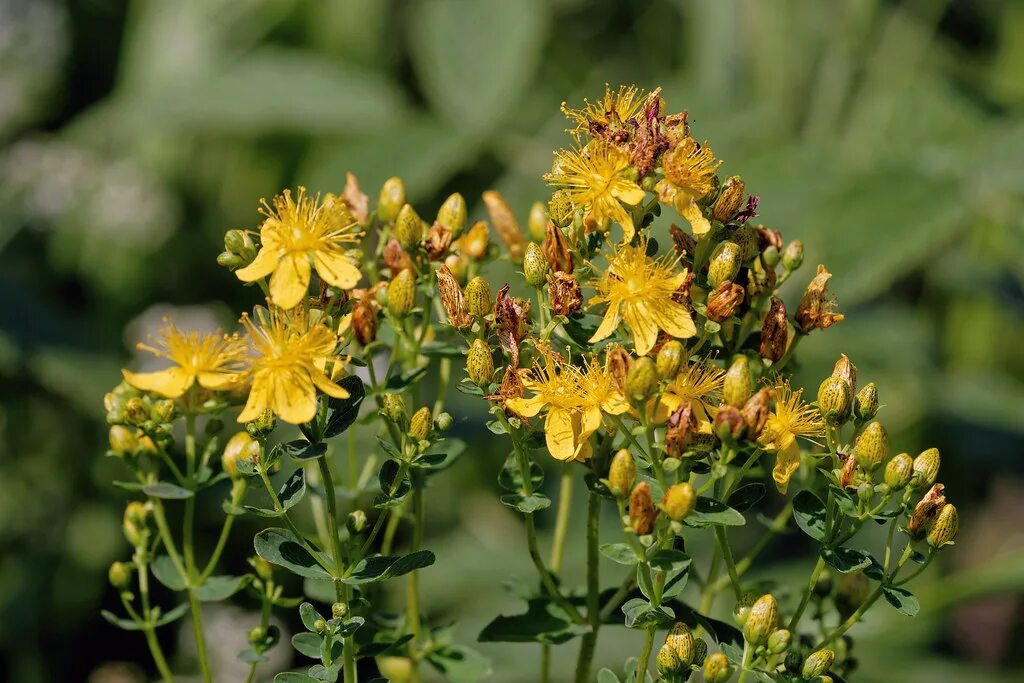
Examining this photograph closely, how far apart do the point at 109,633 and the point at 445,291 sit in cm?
198

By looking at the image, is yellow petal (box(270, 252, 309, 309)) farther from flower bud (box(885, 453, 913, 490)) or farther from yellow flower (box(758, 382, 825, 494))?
flower bud (box(885, 453, 913, 490))

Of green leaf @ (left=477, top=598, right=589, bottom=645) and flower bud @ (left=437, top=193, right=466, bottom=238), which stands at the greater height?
flower bud @ (left=437, top=193, right=466, bottom=238)

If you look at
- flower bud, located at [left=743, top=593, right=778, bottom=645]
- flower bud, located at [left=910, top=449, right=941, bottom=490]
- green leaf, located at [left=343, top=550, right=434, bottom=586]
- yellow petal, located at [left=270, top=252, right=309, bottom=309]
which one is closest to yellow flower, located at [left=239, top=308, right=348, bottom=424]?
yellow petal, located at [left=270, top=252, right=309, bottom=309]

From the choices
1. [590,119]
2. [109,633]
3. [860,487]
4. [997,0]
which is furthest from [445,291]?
[997,0]

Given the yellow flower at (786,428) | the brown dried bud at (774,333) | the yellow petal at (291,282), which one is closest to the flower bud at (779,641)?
the yellow flower at (786,428)

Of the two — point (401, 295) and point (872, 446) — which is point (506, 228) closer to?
point (401, 295)

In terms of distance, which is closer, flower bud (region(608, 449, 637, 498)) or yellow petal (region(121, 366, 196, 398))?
flower bud (region(608, 449, 637, 498))

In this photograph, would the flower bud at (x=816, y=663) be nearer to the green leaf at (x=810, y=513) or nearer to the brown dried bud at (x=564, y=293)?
the green leaf at (x=810, y=513)

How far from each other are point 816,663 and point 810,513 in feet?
0.44

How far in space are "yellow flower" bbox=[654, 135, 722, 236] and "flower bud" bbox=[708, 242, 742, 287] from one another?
23 millimetres

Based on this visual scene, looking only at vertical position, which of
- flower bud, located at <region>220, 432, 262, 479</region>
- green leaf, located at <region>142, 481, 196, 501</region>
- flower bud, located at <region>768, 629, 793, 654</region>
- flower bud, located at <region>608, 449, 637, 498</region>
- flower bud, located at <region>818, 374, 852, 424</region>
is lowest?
flower bud, located at <region>768, 629, 793, 654</region>

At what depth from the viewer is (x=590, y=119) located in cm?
101

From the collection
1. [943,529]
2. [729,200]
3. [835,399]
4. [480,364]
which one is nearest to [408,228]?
[480,364]

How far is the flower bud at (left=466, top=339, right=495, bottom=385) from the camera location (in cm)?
91
